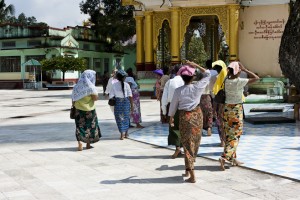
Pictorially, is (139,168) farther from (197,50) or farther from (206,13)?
(197,50)

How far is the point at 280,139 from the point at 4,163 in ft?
17.7

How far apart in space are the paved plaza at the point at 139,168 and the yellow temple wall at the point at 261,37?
12176 mm

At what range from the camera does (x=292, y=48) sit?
5.58 m

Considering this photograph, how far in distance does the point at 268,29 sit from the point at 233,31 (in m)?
1.84

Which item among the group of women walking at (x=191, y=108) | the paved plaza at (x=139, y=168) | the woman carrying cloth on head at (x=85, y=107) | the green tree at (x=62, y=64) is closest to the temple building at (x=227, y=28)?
the paved plaza at (x=139, y=168)

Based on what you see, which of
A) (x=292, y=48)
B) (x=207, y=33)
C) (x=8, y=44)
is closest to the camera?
(x=292, y=48)

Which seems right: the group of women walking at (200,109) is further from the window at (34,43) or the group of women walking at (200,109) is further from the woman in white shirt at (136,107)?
the window at (34,43)

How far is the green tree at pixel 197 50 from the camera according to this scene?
26.7 meters

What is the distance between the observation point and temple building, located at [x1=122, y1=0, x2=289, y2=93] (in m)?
22.1

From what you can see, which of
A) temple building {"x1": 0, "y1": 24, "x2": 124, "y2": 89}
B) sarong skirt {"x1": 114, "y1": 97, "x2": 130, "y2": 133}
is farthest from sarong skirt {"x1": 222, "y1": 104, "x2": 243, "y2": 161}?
temple building {"x1": 0, "y1": 24, "x2": 124, "y2": 89}

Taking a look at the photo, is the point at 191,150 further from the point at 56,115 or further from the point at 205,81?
the point at 56,115

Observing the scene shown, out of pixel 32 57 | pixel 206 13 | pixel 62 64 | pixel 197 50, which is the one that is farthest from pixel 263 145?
pixel 32 57

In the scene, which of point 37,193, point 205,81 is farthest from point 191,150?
point 37,193

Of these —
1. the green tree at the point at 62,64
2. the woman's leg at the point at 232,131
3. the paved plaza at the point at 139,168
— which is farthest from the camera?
the green tree at the point at 62,64
